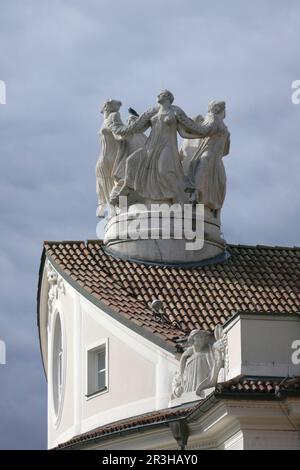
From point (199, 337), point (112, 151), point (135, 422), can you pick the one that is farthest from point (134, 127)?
point (135, 422)

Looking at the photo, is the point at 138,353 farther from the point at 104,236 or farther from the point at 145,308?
the point at 104,236

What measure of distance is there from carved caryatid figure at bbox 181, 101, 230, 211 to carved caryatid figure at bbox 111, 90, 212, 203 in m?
0.32

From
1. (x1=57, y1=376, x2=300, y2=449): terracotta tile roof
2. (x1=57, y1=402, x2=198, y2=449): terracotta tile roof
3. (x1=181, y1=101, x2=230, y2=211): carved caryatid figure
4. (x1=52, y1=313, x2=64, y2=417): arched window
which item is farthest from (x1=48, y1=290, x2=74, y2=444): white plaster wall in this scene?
(x1=57, y1=376, x2=300, y2=449): terracotta tile roof

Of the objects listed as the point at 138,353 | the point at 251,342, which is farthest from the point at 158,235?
the point at 251,342

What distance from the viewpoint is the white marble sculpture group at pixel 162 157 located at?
172 ft

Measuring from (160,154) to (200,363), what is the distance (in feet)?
33.7

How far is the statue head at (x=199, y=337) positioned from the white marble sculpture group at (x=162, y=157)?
8996 mm

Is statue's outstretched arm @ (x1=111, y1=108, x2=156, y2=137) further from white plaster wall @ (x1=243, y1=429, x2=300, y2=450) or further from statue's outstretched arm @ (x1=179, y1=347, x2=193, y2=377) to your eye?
white plaster wall @ (x1=243, y1=429, x2=300, y2=450)

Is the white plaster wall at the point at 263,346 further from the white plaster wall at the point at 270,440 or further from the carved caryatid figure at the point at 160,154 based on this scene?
the carved caryatid figure at the point at 160,154

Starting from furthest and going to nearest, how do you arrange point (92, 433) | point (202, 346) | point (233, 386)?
1. point (92, 433)
2. point (202, 346)
3. point (233, 386)

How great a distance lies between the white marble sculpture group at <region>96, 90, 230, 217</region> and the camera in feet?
172

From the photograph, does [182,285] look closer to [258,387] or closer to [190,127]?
[190,127]
